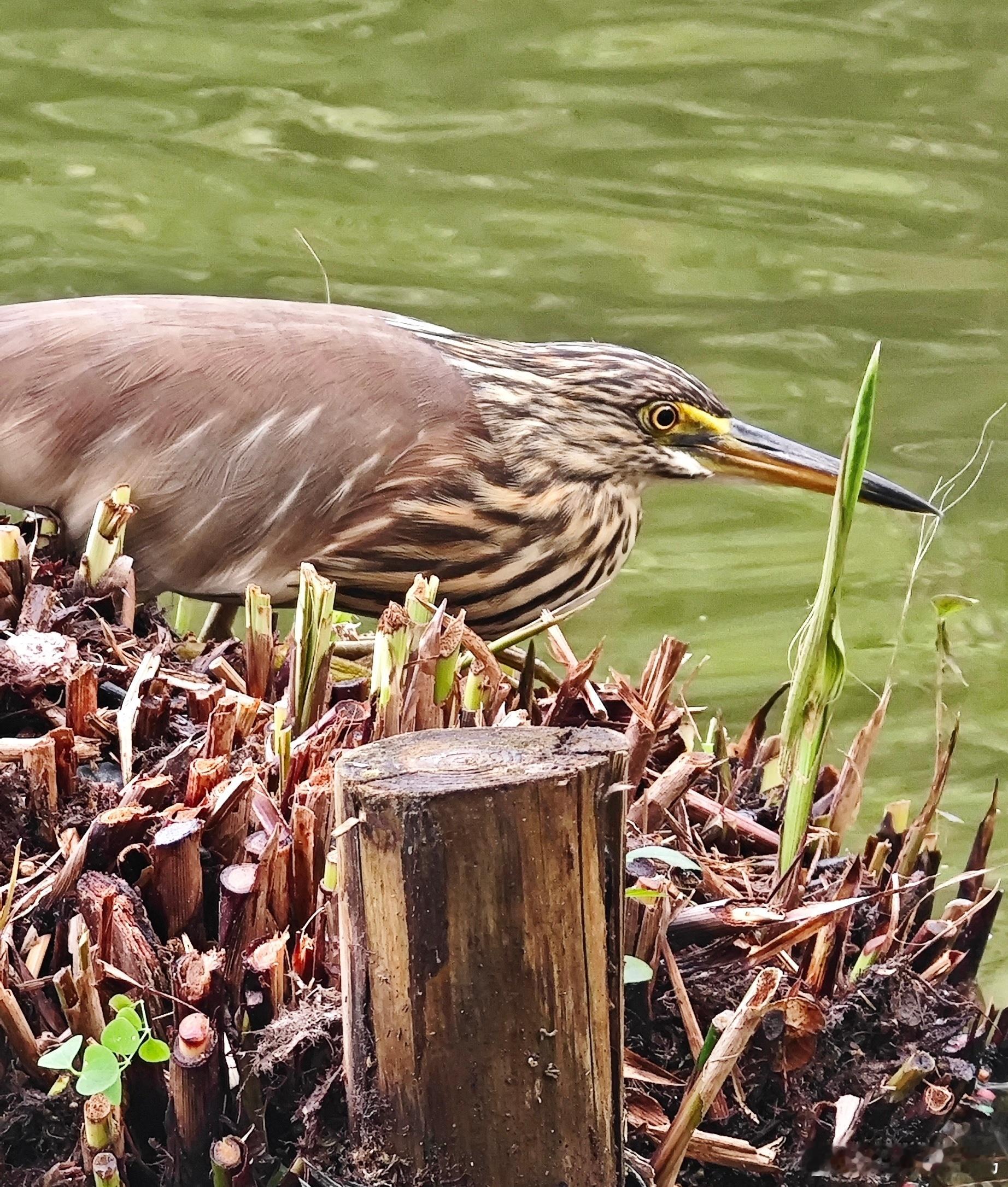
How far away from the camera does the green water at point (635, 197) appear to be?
597cm

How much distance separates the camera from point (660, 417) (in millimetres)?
3197

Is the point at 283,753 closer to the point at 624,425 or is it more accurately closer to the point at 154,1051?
the point at 154,1051

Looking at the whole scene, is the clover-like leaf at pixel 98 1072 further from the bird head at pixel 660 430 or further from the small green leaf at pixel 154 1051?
the bird head at pixel 660 430

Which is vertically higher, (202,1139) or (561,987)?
(561,987)

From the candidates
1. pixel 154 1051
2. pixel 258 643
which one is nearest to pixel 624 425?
pixel 258 643

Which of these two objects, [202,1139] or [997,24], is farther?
[997,24]

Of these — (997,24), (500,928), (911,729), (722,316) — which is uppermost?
(997,24)

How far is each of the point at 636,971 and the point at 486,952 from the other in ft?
1.34

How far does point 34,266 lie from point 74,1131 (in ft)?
18.0

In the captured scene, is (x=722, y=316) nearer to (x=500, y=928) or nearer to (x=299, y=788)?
(x=299, y=788)

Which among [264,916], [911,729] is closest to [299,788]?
[264,916]

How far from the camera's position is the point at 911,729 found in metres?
5.04

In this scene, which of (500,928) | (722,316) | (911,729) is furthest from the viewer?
(722,316)

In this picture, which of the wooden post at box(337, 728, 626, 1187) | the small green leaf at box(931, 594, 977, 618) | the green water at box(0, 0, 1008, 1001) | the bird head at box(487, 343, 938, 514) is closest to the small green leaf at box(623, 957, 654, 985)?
the wooden post at box(337, 728, 626, 1187)
